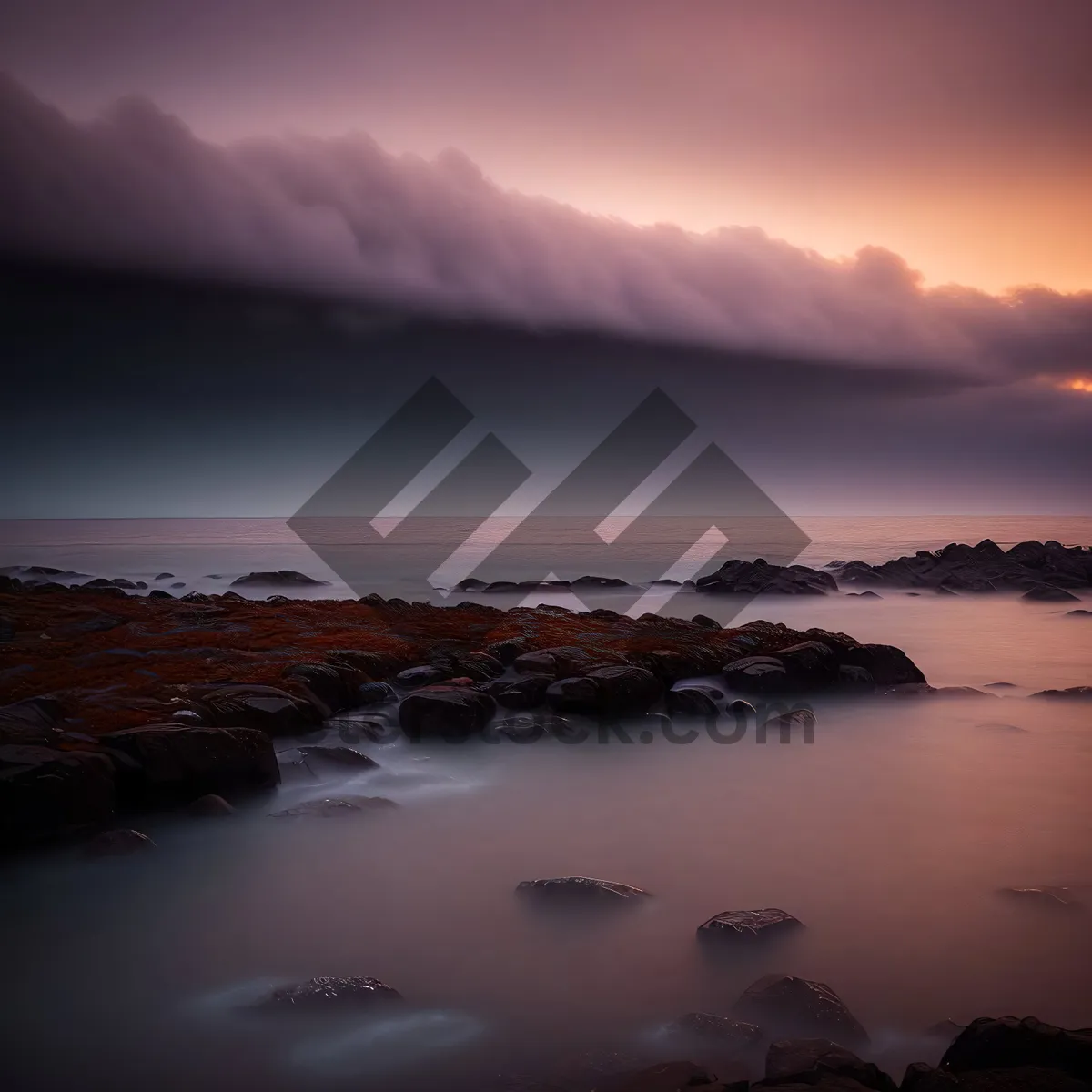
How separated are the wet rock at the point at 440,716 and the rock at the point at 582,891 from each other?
368cm

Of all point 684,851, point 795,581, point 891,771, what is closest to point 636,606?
point 795,581

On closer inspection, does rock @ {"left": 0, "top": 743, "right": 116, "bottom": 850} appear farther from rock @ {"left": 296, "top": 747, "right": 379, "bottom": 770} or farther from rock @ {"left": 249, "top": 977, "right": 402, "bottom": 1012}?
rock @ {"left": 249, "top": 977, "right": 402, "bottom": 1012}

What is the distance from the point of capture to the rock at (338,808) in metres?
6.44

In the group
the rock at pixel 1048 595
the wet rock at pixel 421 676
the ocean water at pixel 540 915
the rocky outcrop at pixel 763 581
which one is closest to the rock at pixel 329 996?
the ocean water at pixel 540 915

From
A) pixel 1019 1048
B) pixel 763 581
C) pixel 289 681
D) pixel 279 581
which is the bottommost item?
pixel 1019 1048

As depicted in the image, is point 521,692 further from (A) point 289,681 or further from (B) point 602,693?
(A) point 289,681

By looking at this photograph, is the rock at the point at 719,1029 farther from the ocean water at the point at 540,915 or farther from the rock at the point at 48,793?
the rock at the point at 48,793

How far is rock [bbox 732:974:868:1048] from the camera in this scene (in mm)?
3676

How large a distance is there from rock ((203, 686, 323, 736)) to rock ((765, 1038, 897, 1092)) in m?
6.15

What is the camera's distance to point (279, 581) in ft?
102

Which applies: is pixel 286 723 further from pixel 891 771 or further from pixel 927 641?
pixel 927 641

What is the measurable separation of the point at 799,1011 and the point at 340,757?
5.24m

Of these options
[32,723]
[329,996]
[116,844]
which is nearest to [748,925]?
[329,996]

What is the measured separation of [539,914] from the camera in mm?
4988
